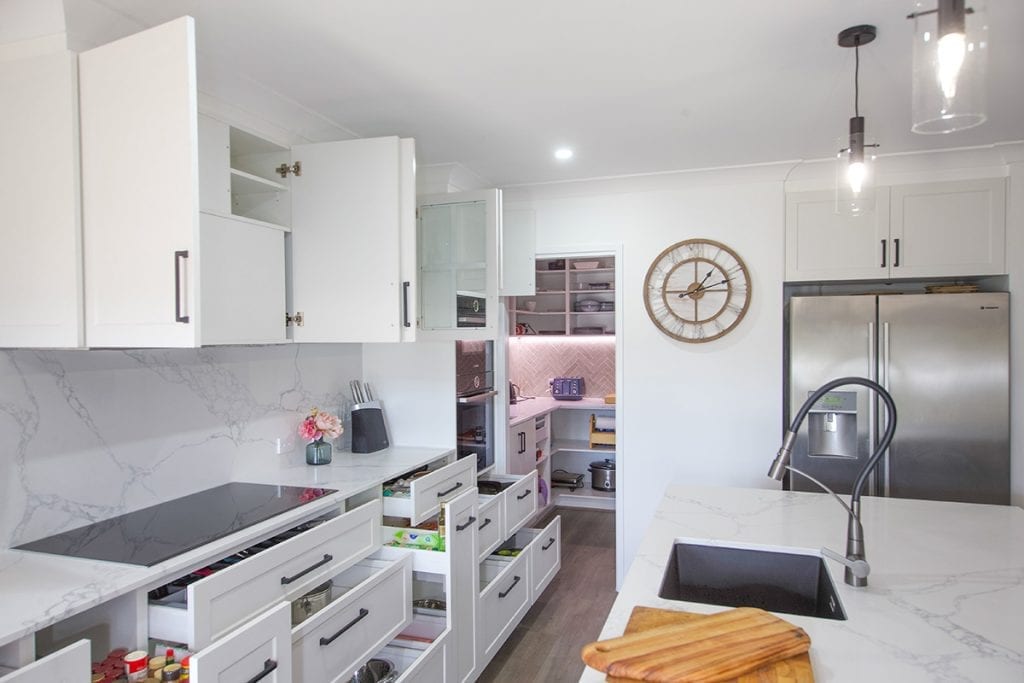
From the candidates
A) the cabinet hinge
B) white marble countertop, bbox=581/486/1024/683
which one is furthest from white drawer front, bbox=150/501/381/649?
the cabinet hinge

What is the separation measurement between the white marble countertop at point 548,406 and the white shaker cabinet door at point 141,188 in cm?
298

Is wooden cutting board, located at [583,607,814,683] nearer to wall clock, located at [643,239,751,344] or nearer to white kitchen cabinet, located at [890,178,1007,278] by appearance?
wall clock, located at [643,239,751,344]

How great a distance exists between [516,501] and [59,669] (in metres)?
2.06

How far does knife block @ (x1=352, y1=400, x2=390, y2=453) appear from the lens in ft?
9.47

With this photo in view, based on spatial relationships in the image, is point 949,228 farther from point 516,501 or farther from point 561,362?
point 561,362

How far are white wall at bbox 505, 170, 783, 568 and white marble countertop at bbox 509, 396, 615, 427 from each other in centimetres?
99

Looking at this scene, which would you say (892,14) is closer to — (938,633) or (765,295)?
(938,633)

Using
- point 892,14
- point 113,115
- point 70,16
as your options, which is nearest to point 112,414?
point 113,115

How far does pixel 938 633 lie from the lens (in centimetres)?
122

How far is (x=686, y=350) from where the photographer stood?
3.46m

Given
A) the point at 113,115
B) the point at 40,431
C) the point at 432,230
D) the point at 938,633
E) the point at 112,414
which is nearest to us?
the point at 938,633

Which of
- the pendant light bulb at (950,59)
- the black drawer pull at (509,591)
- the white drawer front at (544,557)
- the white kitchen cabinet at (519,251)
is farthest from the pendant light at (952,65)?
the white kitchen cabinet at (519,251)

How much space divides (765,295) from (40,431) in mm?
3139

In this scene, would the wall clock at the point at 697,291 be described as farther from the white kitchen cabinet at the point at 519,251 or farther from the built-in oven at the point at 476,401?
the built-in oven at the point at 476,401
